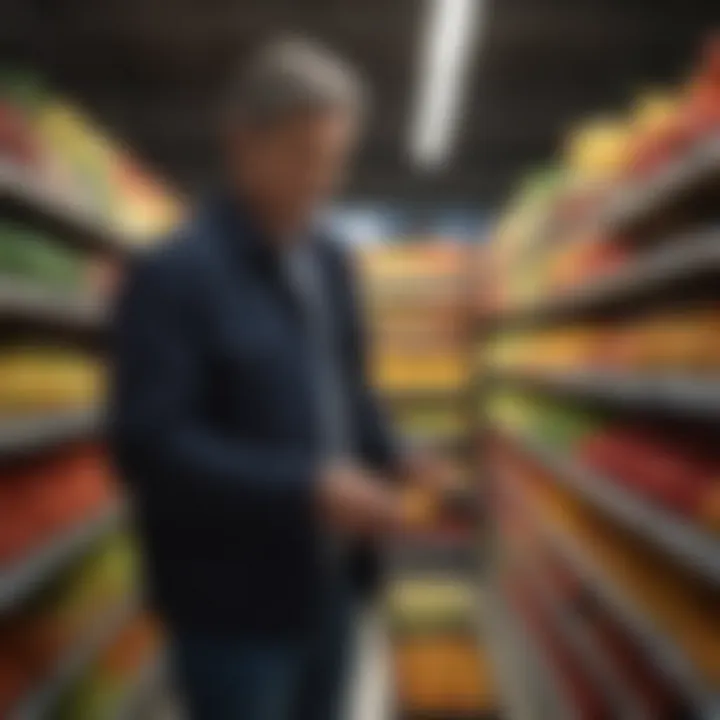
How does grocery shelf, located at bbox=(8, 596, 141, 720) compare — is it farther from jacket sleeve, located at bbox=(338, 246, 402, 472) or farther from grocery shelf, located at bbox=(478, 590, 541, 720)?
grocery shelf, located at bbox=(478, 590, 541, 720)

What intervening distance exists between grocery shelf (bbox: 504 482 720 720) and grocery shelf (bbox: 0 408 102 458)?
5.60ft

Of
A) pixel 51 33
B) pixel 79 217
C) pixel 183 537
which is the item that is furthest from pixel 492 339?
pixel 183 537

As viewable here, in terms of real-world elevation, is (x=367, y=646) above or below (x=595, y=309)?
below

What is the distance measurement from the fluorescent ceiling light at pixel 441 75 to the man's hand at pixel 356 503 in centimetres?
503

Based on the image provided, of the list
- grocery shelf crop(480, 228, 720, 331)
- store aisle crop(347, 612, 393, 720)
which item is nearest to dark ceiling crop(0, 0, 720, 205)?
grocery shelf crop(480, 228, 720, 331)

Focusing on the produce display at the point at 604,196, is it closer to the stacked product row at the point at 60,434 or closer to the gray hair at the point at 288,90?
the gray hair at the point at 288,90

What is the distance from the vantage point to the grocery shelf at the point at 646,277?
330cm

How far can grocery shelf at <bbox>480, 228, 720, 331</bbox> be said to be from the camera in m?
3.30

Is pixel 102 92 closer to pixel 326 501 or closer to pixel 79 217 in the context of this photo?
pixel 79 217

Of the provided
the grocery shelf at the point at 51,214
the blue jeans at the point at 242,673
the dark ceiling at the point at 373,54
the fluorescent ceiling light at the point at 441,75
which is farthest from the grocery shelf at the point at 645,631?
the dark ceiling at the point at 373,54

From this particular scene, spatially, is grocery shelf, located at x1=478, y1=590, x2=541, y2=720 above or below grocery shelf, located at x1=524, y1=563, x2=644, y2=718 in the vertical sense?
below

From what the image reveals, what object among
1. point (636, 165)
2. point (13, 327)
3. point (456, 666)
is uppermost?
point (636, 165)

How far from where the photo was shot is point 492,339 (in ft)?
27.5

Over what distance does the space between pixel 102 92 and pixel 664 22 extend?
4.42m
